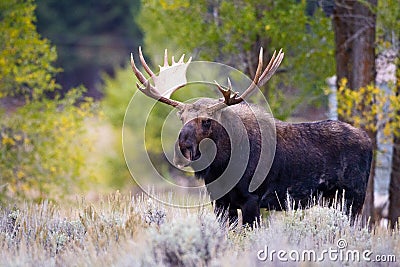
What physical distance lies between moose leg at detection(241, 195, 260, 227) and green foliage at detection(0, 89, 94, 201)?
25.6ft

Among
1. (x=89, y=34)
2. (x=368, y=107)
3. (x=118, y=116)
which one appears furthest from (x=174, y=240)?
(x=89, y=34)

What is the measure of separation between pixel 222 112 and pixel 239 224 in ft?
3.84

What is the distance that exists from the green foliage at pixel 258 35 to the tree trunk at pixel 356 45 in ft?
5.09

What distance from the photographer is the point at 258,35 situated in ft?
48.3

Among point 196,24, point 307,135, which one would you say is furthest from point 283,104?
point 307,135

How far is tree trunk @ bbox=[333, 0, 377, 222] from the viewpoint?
12.4m

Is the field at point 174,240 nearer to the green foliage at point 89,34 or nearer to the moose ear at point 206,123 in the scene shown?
the moose ear at point 206,123

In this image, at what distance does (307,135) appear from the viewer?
8.91 m

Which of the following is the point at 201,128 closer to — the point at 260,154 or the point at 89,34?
the point at 260,154

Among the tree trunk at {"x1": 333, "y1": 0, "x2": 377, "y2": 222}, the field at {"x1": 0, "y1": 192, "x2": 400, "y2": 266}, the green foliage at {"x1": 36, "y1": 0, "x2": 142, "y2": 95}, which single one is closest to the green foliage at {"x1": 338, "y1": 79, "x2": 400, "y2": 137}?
the tree trunk at {"x1": 333, "y1": 0, "x2": 377, "y2": 222}

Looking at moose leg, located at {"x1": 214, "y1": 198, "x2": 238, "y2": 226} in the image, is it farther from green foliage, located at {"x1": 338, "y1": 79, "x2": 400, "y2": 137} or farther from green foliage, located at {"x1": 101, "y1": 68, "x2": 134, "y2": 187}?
green foliage, located at {"x1": 101, "y1": 68, "x2": 134, "y2": 187}

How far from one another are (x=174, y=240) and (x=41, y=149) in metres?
10.1

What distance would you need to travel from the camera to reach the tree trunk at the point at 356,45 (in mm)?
12359

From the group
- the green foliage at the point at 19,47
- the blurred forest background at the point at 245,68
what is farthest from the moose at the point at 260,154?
the green foliage at the point at 19,47
